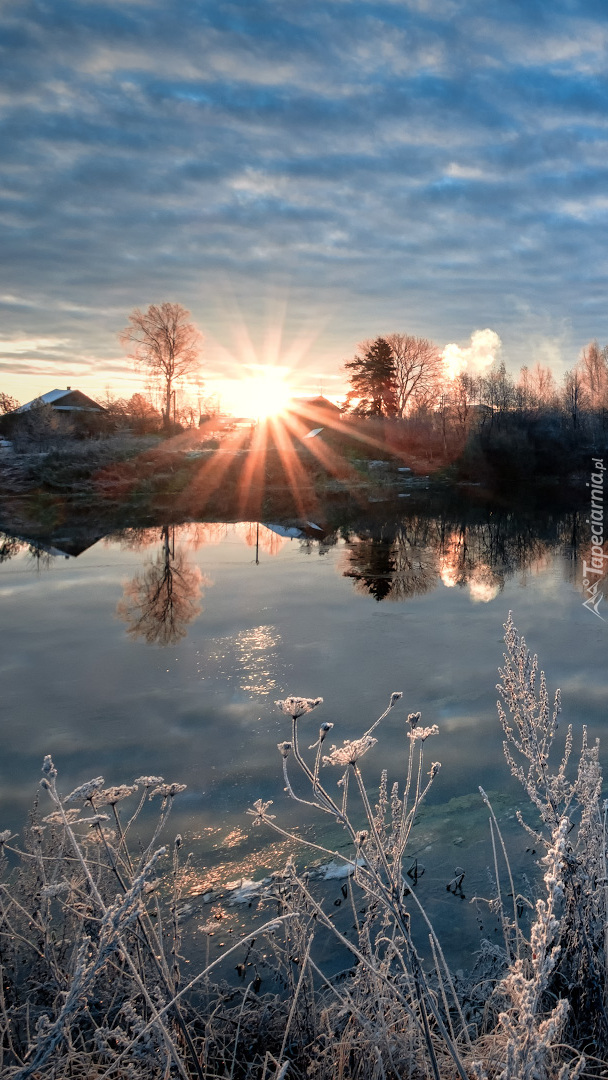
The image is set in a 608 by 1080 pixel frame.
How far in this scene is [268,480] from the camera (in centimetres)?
3450

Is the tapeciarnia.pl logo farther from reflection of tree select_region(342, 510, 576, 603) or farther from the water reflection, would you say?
reflection of tree select_region(342, 510, 576, 603)

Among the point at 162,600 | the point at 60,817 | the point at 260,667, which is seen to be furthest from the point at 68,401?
the point at 60,817

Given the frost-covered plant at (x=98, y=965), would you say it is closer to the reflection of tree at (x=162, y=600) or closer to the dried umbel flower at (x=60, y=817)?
the dried umbel flower at (x=60, y=817)

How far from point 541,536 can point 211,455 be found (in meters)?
19.8

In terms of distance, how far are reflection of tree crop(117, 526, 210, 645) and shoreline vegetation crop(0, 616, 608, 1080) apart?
6468 millimetres

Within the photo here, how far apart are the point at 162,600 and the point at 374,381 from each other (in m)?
42.4

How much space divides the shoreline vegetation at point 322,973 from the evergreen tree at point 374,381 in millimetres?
50137

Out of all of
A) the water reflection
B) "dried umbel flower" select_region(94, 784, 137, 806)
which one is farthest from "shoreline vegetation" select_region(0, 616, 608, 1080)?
the water reflection

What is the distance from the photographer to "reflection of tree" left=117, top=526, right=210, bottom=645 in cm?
1091

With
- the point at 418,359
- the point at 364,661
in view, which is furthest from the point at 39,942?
the point at 418,359

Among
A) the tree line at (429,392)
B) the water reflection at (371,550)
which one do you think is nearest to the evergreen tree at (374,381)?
the tree line at (429,392)

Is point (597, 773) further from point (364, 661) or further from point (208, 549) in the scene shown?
point (208, 549)

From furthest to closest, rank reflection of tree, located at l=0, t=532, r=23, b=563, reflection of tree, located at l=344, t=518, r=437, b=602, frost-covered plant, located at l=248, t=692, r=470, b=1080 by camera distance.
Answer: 1. reflection of tree, located at l=0, t=532, r=23, b=563
2. reflection of tree, located at l=344, t=518, r=437, b=602
3. frost-covered plant, located at l=248, t=692, r=470, b=1080

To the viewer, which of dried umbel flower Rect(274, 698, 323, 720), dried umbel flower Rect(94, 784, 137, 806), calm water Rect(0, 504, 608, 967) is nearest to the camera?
dried umbel flower Rect(274, 698, 323, 720)
